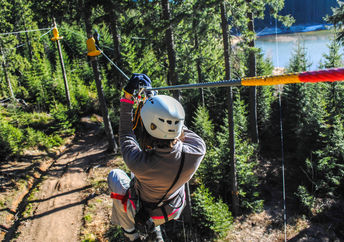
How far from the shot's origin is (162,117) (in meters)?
2.18

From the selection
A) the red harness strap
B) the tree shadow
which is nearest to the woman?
the red harness strap

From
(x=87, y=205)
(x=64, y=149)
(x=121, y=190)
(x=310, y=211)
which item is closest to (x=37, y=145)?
(x=64, y=149)

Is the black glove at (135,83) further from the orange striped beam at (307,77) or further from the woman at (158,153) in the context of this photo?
the orange striped beam at (307,77)

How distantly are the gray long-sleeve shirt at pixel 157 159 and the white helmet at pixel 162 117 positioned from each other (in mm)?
171

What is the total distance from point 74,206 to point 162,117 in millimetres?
8986

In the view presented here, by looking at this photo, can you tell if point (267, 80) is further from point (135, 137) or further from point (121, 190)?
point (121, 190)

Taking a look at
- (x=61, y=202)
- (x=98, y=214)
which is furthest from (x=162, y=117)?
(x=61, y=202)

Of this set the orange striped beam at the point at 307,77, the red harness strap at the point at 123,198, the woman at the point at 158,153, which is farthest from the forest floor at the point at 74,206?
the orange striped beam at the point at 307,77

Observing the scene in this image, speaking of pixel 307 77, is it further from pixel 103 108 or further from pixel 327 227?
pixel 327 227

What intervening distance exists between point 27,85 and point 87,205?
17599mm

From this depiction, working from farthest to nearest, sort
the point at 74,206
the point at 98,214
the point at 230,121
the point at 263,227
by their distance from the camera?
the point at 263,227
the point at 230,121
the point at 74,206
the point at 98,214

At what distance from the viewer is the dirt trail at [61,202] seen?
26.5 feet

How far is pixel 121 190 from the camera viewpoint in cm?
322

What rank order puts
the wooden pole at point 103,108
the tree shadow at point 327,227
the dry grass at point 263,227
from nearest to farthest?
the dry grass at point 263,227, the tree shadow at point 327,227, the wooden pole at point 103,108
